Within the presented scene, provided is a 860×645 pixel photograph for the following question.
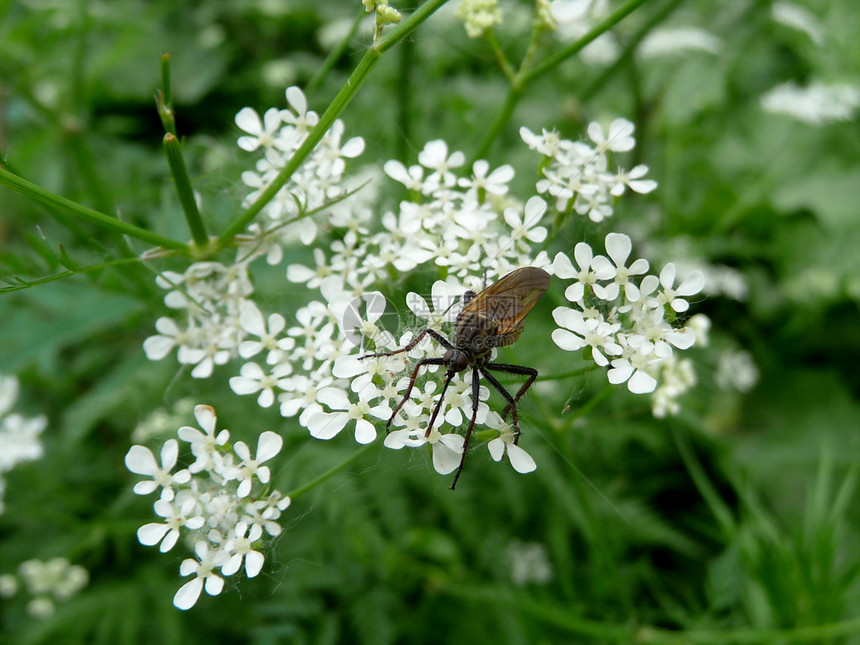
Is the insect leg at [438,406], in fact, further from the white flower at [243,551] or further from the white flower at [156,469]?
the white flower at [156,469]

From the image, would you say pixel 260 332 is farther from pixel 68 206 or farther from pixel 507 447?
pixel 507 447

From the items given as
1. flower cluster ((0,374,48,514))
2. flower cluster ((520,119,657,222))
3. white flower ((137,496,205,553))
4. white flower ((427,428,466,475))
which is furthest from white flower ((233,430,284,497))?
flower cluster ((0,374,48,514))

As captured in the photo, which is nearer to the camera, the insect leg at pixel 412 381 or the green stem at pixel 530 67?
the insect leg at pixel 412 381

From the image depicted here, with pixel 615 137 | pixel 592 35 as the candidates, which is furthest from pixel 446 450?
pixel 592 35

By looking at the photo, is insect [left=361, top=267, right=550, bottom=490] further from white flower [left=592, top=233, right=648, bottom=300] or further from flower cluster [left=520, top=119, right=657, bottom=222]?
flower cluster [left=520, top=119, right=657, bottom=222]

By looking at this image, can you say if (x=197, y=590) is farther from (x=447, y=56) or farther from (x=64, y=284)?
(x=447, y=56)

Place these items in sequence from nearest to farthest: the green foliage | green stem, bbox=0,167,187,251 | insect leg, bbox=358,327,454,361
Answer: green stem, bbox=0,167,187,251 < insect leg, bbox=358,327,454,361 < the green foliage

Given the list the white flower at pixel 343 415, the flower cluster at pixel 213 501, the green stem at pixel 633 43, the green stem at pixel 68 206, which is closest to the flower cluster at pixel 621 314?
the white flower at pixel 343 415
